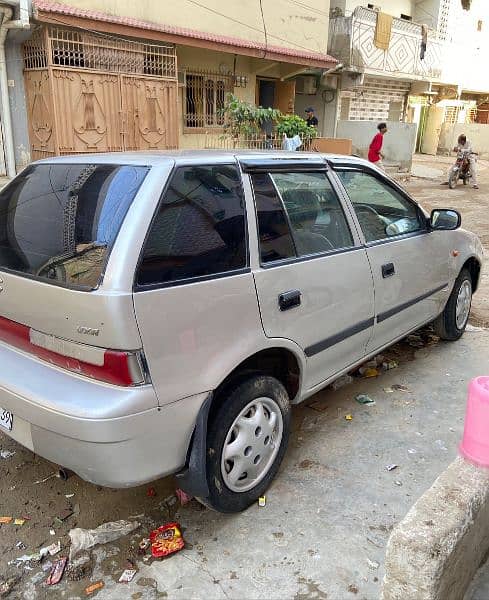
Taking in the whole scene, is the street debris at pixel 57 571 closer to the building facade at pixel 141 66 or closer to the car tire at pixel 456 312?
the car tire at pixel 456 312

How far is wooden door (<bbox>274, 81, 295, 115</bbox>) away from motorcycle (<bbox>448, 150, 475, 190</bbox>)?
16.4 feet

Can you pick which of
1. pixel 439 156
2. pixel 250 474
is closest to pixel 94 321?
pixel 250 474

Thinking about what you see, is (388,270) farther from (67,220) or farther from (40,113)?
(40,113)

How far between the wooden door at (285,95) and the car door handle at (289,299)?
1394cm

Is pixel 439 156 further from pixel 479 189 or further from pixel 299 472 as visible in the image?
pixel 299 472

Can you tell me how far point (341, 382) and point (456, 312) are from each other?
4.59 ft

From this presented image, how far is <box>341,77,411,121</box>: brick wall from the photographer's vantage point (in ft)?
65.6

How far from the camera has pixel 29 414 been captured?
2.26 meters

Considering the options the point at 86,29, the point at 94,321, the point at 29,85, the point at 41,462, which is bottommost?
the point at 41,462

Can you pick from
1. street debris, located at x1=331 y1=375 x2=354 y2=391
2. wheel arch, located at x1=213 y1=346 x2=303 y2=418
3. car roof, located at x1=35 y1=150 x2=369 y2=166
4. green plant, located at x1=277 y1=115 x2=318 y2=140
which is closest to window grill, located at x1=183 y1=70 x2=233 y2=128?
green plant, located at x1=277 y1=115 x2=318 y2=140

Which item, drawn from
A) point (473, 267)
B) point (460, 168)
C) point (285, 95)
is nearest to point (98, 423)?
point (473, 267)

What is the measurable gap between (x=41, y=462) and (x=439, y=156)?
1074 inches

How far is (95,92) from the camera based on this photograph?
964 centimetres

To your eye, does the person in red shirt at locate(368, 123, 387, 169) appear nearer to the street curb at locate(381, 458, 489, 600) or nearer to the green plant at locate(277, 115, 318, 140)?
the green plant at locate(277, 115, 318, 140)
